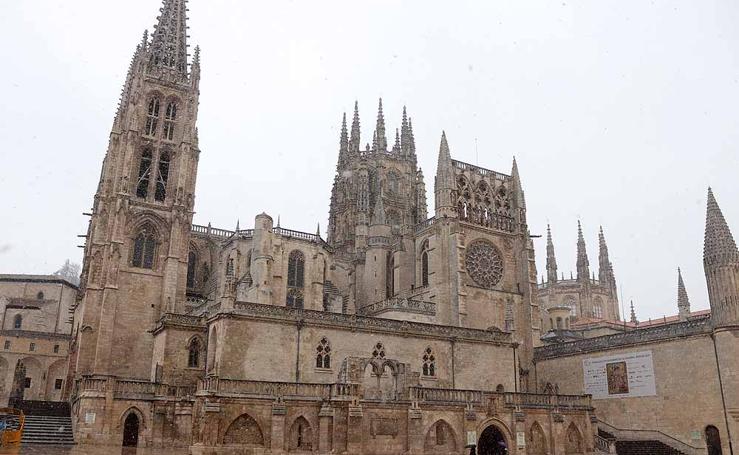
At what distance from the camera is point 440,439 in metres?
30.3

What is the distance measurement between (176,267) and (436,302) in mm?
19205

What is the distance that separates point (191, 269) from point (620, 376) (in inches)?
1327

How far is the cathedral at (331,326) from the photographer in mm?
29156

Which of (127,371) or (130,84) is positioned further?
(130,84)

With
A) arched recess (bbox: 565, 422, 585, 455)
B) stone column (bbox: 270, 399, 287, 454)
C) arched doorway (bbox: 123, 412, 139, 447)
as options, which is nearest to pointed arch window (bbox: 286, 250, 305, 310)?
arched doorway (bbox: 123, 412, 139, 447)

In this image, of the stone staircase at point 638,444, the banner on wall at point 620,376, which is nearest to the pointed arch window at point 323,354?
the stone staircase at point 638,444

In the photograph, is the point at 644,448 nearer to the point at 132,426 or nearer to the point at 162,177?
the point at 132,426

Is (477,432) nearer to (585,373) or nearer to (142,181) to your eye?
(585,373)

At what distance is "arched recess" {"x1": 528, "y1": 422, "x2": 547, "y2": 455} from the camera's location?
107ft

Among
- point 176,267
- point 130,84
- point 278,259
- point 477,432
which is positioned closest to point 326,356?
point 477,432

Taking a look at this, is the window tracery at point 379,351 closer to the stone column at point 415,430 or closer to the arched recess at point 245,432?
the stone column at point 415,430

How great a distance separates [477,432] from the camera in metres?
30.9

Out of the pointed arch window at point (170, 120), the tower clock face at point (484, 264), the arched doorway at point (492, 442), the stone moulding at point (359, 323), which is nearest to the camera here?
the stone moulding at point (359, 323)

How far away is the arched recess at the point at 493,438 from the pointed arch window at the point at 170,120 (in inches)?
1317
